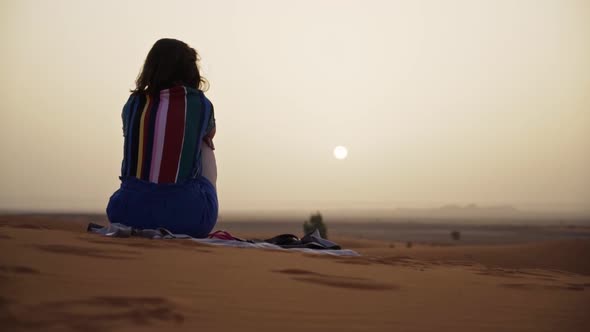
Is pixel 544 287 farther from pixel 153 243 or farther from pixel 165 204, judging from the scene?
pixel 165 204

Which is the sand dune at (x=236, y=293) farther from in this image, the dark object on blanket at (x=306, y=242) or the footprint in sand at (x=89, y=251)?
the dark object on blanket at (x=306, y=242)

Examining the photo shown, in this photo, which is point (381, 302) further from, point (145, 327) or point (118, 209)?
point (118, 209)

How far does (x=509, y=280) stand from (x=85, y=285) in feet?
9.37

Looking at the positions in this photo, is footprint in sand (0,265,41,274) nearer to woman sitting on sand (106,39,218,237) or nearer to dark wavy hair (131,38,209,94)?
woman sitting on sand (106,39,218,237)

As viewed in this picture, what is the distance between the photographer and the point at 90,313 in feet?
6.63

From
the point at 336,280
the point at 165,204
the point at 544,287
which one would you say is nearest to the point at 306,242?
the point at 165,204

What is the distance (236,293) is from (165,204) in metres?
1.87

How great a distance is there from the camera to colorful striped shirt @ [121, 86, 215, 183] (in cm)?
419

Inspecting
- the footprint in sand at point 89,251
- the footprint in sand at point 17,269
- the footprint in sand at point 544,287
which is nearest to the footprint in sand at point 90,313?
the footprint in sand at point 17,269

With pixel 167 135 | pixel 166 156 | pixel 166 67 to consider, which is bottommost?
pixel 166 156

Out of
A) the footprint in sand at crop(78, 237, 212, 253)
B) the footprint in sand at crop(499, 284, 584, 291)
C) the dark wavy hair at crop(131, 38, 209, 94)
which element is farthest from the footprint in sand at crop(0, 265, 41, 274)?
the footprint in sand at crop(499, 284, 584, 291)

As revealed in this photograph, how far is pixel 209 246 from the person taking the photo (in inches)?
154

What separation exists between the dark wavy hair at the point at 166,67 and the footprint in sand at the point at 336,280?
2.02m

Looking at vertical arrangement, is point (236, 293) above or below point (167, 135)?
below
